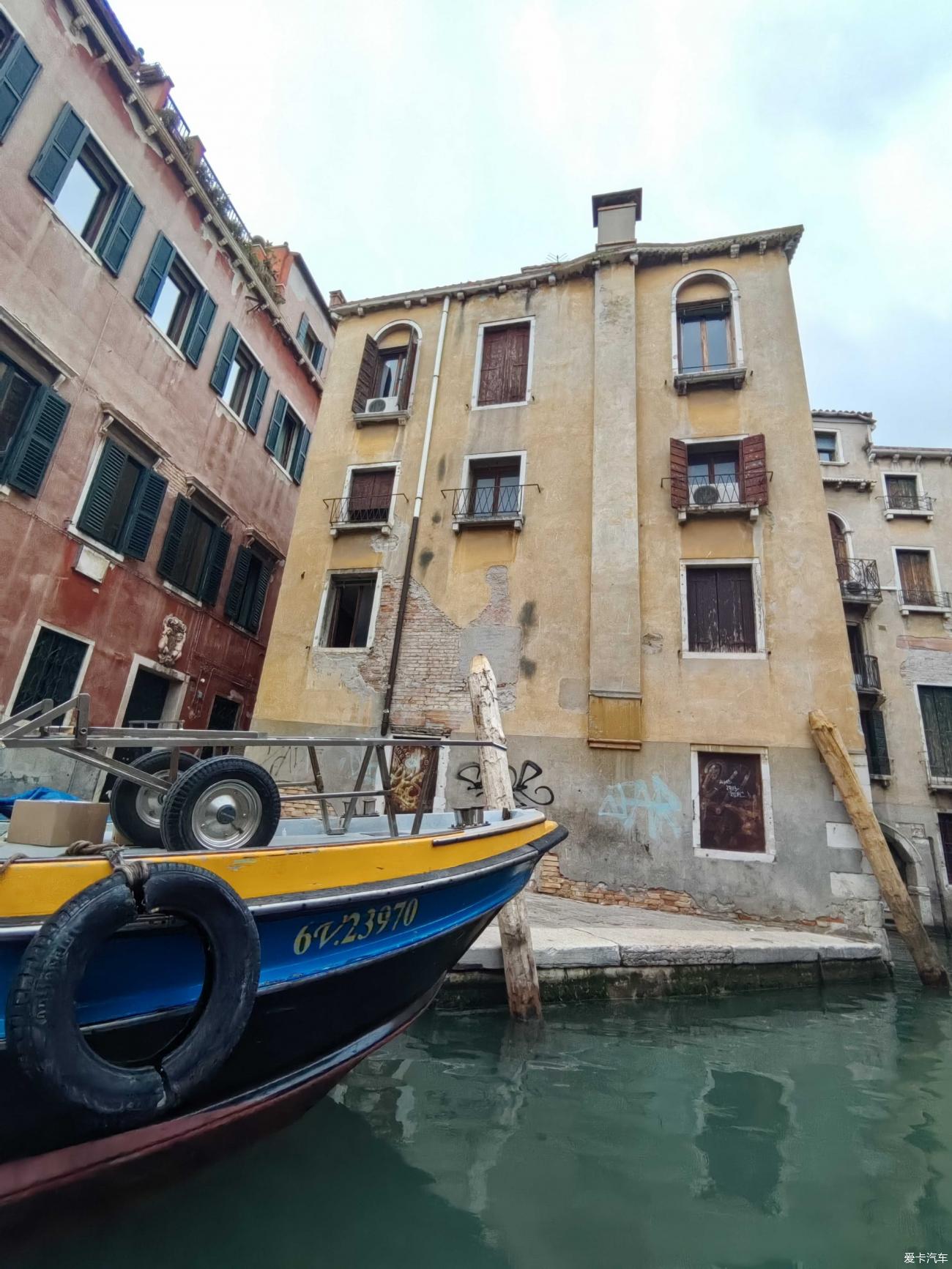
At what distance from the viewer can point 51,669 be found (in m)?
8.42

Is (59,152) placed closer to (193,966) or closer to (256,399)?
(256,399)

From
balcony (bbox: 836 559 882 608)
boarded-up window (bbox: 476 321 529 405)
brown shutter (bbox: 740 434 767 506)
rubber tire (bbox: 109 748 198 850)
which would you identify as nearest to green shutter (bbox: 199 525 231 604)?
boarded-up window (bbox: 476 321 529 405)

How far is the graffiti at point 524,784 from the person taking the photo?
28.6 ft

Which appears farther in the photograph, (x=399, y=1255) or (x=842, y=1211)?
(x=842, y=1211)

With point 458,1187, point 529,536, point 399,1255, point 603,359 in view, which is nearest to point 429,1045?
point 458,1187

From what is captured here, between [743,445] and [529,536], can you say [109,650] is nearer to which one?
[529,536]

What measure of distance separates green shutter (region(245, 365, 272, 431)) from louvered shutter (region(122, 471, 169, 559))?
10.7ft

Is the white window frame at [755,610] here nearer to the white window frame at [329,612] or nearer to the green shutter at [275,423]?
the white window frame at [329,612]

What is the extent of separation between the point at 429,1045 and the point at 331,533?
9.06m

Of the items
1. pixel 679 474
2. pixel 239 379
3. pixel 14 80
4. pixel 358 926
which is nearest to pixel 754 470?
pixel 679 474

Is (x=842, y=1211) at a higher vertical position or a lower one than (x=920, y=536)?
lower

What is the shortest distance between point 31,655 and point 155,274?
21.9 ft

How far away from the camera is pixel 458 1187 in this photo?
2.51 metres

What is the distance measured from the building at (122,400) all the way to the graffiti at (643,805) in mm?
7457
